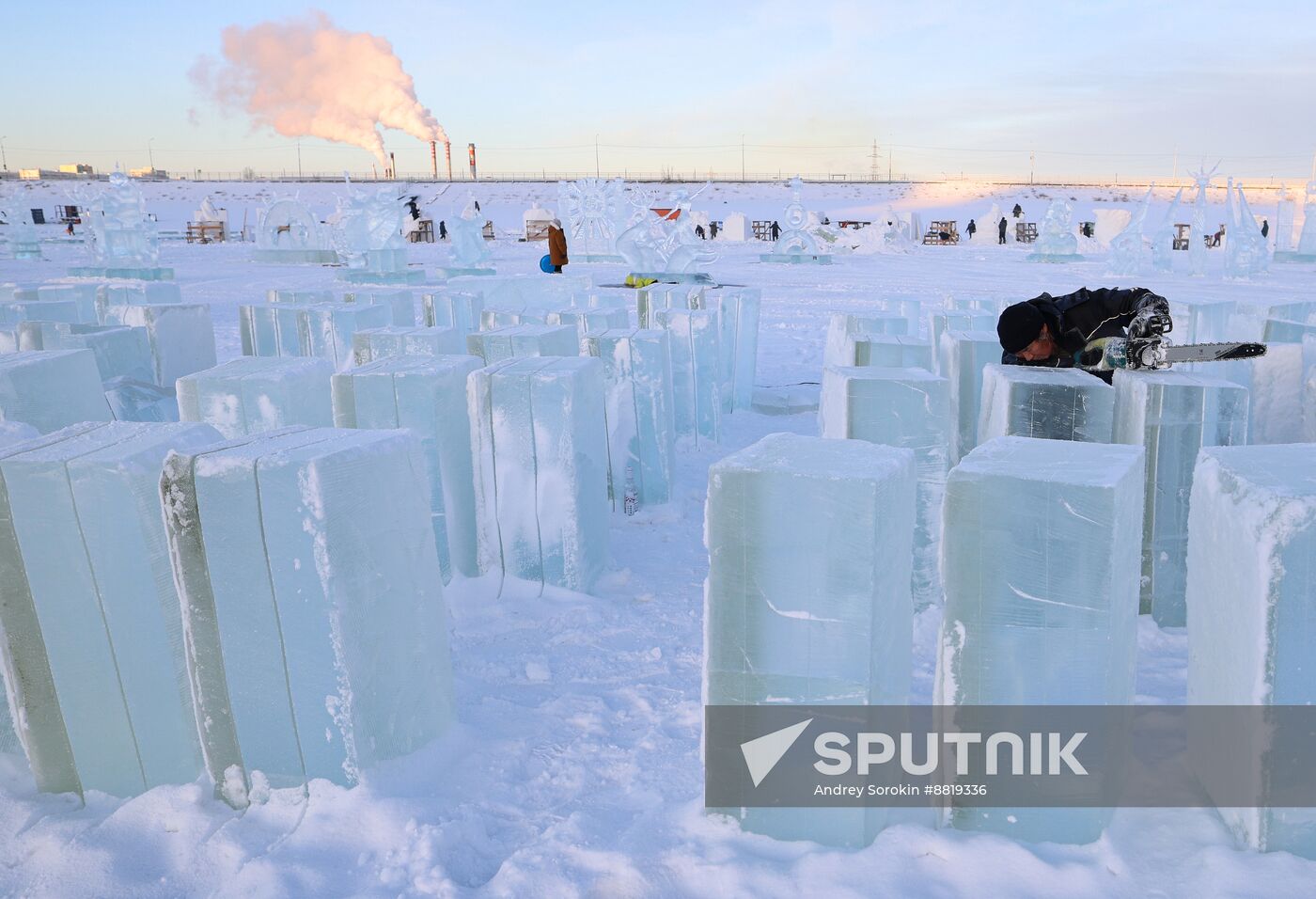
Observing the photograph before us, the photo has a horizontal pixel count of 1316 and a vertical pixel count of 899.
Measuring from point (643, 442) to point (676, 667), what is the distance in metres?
1.68

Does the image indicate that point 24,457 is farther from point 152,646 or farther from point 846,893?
point 846,893

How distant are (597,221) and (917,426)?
19.0m

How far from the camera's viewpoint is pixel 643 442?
13.7ft

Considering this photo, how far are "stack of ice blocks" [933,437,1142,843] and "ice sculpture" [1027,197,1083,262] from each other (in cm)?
2004

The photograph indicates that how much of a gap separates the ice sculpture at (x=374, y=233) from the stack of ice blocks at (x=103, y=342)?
11331 mm

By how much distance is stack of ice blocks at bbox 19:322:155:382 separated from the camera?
461cm

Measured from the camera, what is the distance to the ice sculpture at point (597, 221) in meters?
20.8

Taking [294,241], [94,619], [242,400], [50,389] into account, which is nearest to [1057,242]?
[294,241]

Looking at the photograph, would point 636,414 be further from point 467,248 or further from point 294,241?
point 294,241

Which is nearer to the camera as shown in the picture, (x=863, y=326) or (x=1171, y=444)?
(x=1171, y=444)

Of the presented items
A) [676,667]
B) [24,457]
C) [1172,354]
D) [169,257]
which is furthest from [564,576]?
[169,257]

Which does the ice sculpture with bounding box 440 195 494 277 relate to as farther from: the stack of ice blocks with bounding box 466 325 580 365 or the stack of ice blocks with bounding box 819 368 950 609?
the stack of ice blocks with bounding box 819 368 950 609

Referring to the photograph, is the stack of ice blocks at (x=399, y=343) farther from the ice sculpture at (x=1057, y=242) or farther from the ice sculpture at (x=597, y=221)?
the ice sculpture at (x=1057, y=242)

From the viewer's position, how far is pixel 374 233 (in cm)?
1622
